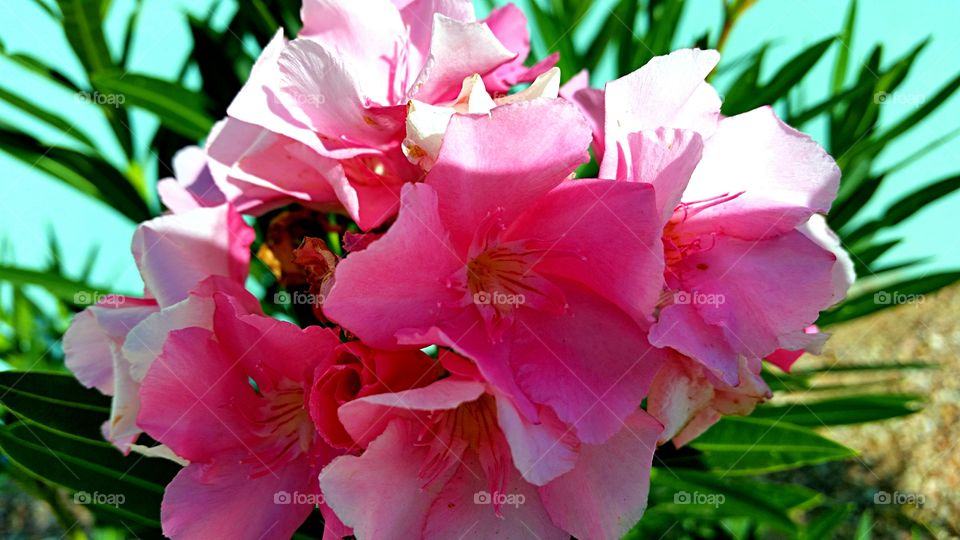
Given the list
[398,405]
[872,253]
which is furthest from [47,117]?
[872,253]

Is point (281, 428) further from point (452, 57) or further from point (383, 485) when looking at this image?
point (452, 57)

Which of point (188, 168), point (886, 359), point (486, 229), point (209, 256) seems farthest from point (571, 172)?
point (886, 359)

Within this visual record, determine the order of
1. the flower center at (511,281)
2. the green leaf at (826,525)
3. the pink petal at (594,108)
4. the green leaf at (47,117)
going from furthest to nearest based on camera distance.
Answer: the green leaf at (826,525) → the green leaf at (47,117) → the pink petal at (594,108) → the flower center at (511,281)

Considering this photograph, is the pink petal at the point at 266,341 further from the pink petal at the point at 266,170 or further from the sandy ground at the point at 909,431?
the sandy ground at the point at 909,431

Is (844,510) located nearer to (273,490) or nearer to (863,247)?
(863,247)

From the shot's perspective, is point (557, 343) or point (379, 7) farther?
point (379, 7)

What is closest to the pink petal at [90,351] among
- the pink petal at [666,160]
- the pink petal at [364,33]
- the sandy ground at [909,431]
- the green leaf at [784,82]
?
the pink petal at [364,33]

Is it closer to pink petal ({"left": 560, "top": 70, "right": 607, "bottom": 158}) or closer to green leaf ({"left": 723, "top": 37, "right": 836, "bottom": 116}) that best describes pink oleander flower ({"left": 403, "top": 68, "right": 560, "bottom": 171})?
pink petal ({"left": 560, "top": 70, "right": 607, "bottom": 158})
